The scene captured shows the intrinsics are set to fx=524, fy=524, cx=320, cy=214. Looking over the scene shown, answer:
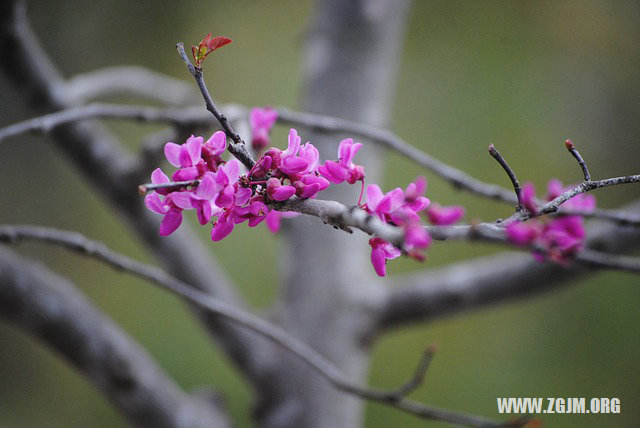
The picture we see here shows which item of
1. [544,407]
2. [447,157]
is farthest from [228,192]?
[447,157]

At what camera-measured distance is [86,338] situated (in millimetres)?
655

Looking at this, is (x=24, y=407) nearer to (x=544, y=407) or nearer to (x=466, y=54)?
(x=544, y=407)

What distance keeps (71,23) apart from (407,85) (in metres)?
1.20

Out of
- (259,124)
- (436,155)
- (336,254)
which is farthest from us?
(436,155)

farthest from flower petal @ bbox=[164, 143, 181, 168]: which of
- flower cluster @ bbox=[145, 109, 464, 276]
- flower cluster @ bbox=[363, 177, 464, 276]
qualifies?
flower cluster @ bbox=[363, 177, 464, 276]

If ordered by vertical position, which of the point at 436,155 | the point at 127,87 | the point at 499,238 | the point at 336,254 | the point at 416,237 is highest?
the point at 436,155

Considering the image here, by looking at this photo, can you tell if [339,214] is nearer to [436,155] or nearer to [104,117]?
[104,117]

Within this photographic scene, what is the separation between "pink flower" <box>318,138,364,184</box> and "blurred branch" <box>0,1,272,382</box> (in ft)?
1.62

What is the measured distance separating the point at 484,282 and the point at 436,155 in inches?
40.5

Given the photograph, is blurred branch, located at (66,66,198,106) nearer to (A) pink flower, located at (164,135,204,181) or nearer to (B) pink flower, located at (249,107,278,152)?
(B) pink flower, located at (249,107,278,152)

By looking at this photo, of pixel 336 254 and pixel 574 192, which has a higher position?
pixel 336 254

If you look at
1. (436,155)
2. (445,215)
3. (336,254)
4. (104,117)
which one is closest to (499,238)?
(445,215)

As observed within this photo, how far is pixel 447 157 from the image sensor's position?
181 cm

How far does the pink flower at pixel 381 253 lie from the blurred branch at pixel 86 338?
0.48 meters
